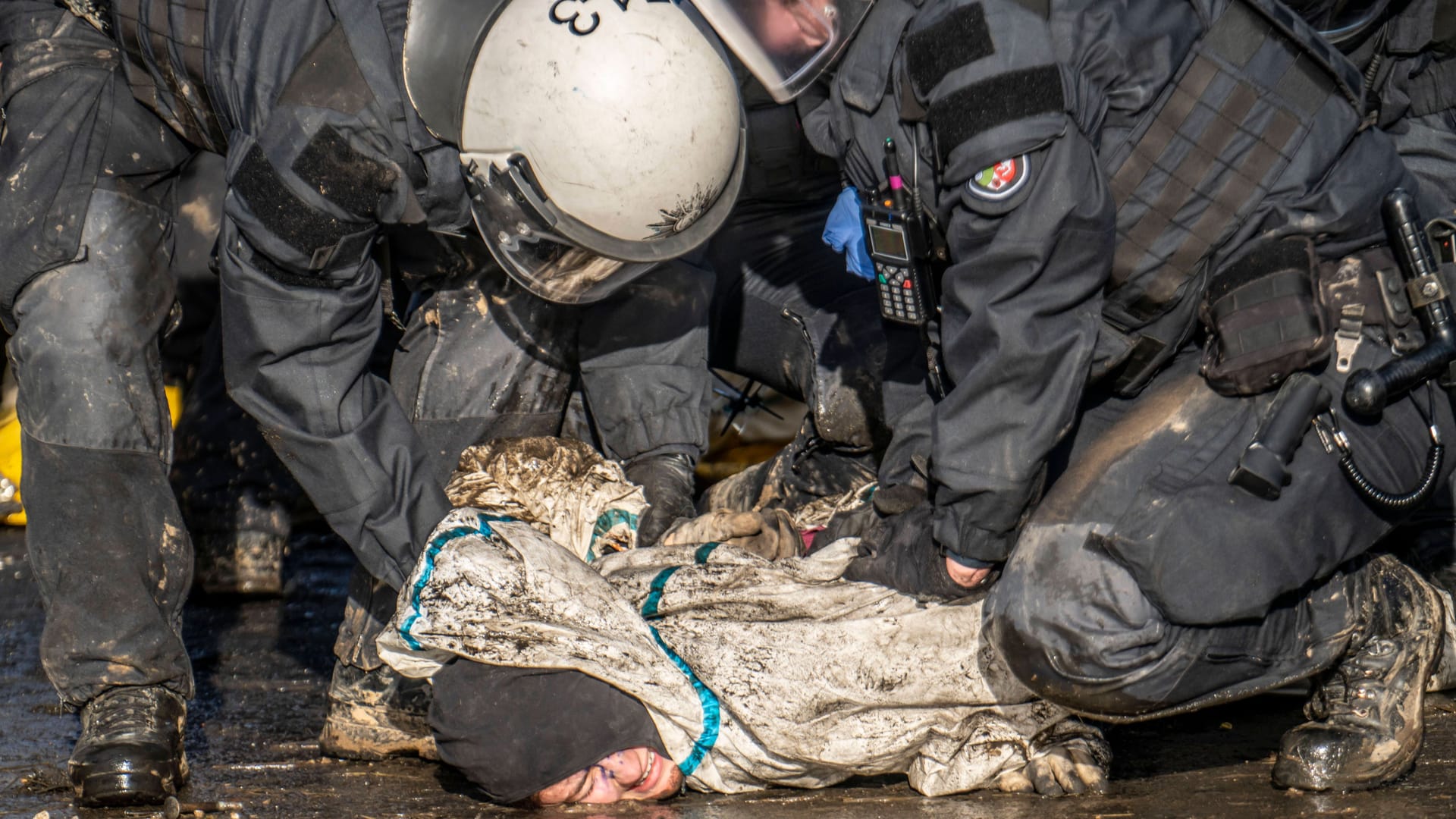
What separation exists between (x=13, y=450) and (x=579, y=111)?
8.59 ft

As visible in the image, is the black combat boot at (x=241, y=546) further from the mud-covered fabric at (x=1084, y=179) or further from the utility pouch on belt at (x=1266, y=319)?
the utility pouch on belt at (x=1266, y=319)

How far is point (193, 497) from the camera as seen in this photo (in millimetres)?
4047

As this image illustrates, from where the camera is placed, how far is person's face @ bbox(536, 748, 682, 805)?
255 cm

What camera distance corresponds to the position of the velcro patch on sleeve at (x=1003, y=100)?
234 cm

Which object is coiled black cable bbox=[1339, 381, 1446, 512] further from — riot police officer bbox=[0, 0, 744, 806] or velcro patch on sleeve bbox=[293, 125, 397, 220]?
velcro patch on sleeve bbox=[293, 125, 397, 220]

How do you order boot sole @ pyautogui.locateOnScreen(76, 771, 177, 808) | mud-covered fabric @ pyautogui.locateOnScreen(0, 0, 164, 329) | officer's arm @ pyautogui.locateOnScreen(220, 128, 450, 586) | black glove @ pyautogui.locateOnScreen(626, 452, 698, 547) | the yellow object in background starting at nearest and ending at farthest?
boot sole @ pyautogui.locateOnScreen(76, 771, 177, 808)
officer's arm @ pyautogui.locateOnScreen(220, 128, 450, 586)
mud-covered fabric @ pyautogui.locateOnScreen(0, 0, 164, 329)
black glove @ pyautogui.locateOnScreen(626, 452, 698, 547)
the yellow object in background

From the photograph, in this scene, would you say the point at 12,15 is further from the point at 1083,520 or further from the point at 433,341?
the point at 1083,520

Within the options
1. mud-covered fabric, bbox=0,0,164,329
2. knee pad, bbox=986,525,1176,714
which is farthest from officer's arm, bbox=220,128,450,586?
knee pad, bbox=986,525,1176,714

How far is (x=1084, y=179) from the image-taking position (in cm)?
241

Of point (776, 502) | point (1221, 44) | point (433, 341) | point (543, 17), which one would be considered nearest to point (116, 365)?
point (433, 341)

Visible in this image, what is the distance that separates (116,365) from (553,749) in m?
1.39

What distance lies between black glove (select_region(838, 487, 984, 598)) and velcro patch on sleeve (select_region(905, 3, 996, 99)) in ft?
2.89

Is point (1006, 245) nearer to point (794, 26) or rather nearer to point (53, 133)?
point (794, 26)

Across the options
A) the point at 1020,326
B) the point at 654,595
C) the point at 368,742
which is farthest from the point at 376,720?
Result: the point at 1020,326
